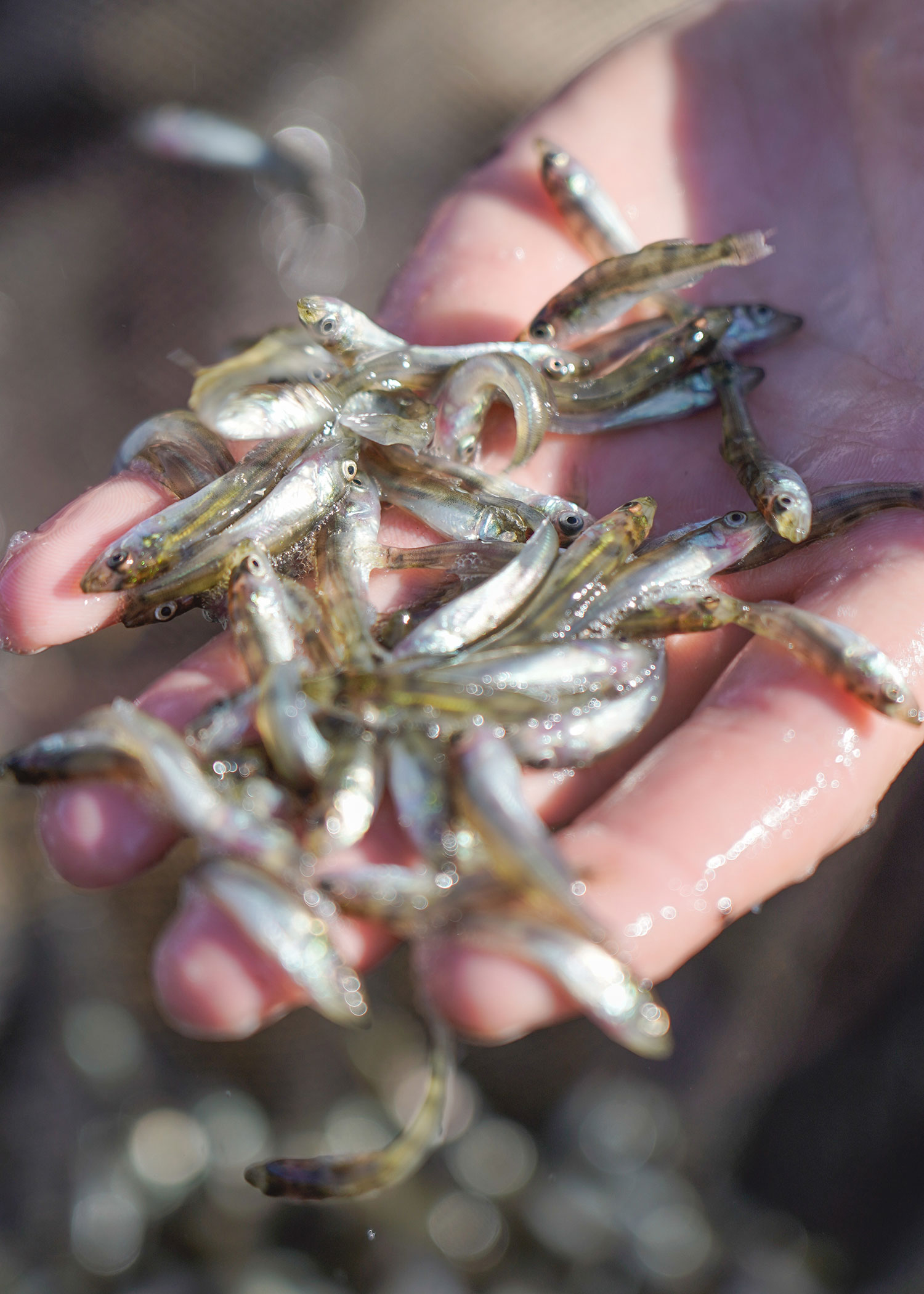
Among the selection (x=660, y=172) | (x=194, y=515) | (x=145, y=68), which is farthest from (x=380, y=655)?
(x=145, y=68)

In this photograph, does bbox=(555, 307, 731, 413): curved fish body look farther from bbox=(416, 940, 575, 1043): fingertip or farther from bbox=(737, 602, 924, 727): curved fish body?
bbox=(416, 940, 575, 1043): fingertip

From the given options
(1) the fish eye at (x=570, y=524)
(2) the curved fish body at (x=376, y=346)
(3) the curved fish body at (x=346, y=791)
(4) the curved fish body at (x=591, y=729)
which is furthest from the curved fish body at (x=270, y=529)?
(4) the curved fish body at (x=591, y=729)

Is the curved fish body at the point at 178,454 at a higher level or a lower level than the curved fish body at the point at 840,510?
higher

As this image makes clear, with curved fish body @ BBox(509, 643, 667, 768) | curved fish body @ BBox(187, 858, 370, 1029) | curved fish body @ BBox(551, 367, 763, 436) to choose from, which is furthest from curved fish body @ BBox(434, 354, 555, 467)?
curved fish body @ BBox(187, 858, 370, 1029)

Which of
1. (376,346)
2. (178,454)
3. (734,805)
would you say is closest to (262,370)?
(178,454)

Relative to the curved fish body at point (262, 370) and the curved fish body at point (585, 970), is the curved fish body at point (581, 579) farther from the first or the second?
the curved fish body at point (262, 370)

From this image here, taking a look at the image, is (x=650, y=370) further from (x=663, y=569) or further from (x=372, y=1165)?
(x=372, y=1165)

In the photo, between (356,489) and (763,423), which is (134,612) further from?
(763,423)
